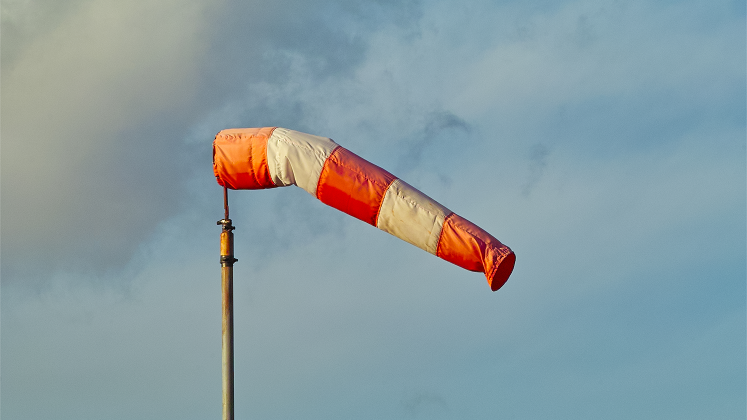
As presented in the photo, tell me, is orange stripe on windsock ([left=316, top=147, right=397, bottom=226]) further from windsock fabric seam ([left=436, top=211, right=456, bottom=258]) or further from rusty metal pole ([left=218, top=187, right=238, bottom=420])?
rusty metal pole ([left=218, top=187, right=238, bottom=420])

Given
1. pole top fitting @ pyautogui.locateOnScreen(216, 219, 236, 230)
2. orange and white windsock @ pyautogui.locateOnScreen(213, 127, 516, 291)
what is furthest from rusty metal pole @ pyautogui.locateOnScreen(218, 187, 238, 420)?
orange and white windsock @ pyautogui.locateOnScreen(213, 127, 516, 291)

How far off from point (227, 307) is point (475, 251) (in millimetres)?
5193

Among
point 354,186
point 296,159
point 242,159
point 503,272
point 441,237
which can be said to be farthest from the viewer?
point 242,159

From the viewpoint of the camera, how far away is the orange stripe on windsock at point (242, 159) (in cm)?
1823

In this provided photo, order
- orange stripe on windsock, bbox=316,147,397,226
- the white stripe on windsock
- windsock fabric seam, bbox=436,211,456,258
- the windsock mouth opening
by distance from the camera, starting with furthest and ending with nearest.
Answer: the white stripe on windsock
orange stripe on windsock, bbox=316,147,397,226
windsock fabric seam, bbox=436,211,456,258
the windsock mouth opening

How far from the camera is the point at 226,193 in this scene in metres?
18.3

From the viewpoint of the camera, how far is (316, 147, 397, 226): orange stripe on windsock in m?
17.8

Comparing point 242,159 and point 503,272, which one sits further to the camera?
point 242,159

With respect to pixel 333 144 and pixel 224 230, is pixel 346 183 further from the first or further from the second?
pixel 224 230

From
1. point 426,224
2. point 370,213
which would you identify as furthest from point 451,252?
point 370,213

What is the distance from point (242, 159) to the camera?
59.8 feet

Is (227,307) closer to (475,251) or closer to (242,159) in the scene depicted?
(242,159)

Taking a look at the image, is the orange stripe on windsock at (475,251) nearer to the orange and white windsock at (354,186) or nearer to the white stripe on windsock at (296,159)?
the orange and white windsock at (354,186)

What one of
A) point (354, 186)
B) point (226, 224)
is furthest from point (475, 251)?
point (226, 224)
